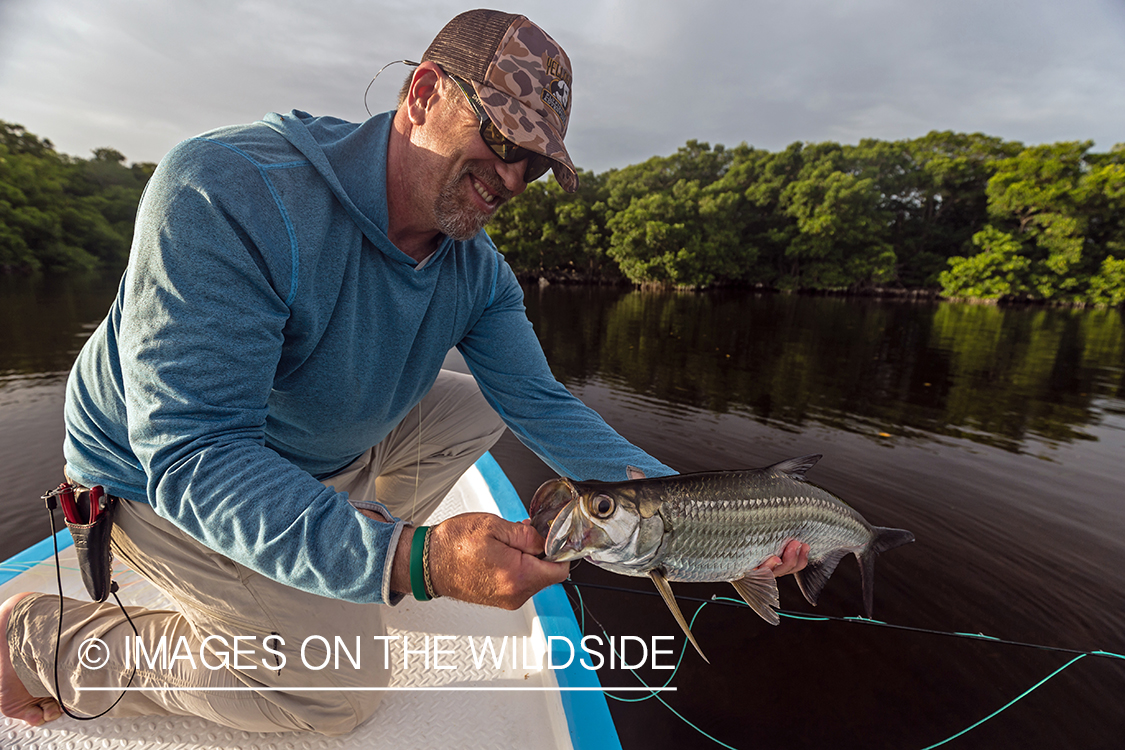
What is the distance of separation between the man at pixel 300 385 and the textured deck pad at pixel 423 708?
11cm

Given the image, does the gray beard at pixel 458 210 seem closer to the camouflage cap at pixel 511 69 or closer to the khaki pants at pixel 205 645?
the camouflage cap at pixel 511 69

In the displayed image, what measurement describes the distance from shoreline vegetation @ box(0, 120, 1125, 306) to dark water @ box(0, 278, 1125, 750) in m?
Result: 38.2

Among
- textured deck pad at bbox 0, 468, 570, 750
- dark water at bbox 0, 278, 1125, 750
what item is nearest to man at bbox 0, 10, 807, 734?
textured deck pad at bbox 0, 468, 570, 750

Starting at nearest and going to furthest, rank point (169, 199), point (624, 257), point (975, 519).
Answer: point (169, 199)
point (975, 519)
point (624, 257)

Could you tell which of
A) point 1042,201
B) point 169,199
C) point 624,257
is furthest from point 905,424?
point 1042,201

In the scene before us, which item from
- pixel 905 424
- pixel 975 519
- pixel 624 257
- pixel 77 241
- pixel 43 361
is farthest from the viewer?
pixel 624 257

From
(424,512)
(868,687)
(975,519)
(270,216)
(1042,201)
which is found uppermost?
(1042,201)

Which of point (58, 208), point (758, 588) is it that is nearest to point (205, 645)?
point (758, 588)

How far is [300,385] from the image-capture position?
203 cm

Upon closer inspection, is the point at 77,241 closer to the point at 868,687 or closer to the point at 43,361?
the point at 43,361

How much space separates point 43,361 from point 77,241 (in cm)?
5167

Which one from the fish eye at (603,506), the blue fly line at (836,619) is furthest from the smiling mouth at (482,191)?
the blue fly line at (836,619)

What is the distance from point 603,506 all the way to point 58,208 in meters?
67.4

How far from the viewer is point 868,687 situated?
357 centimetres
